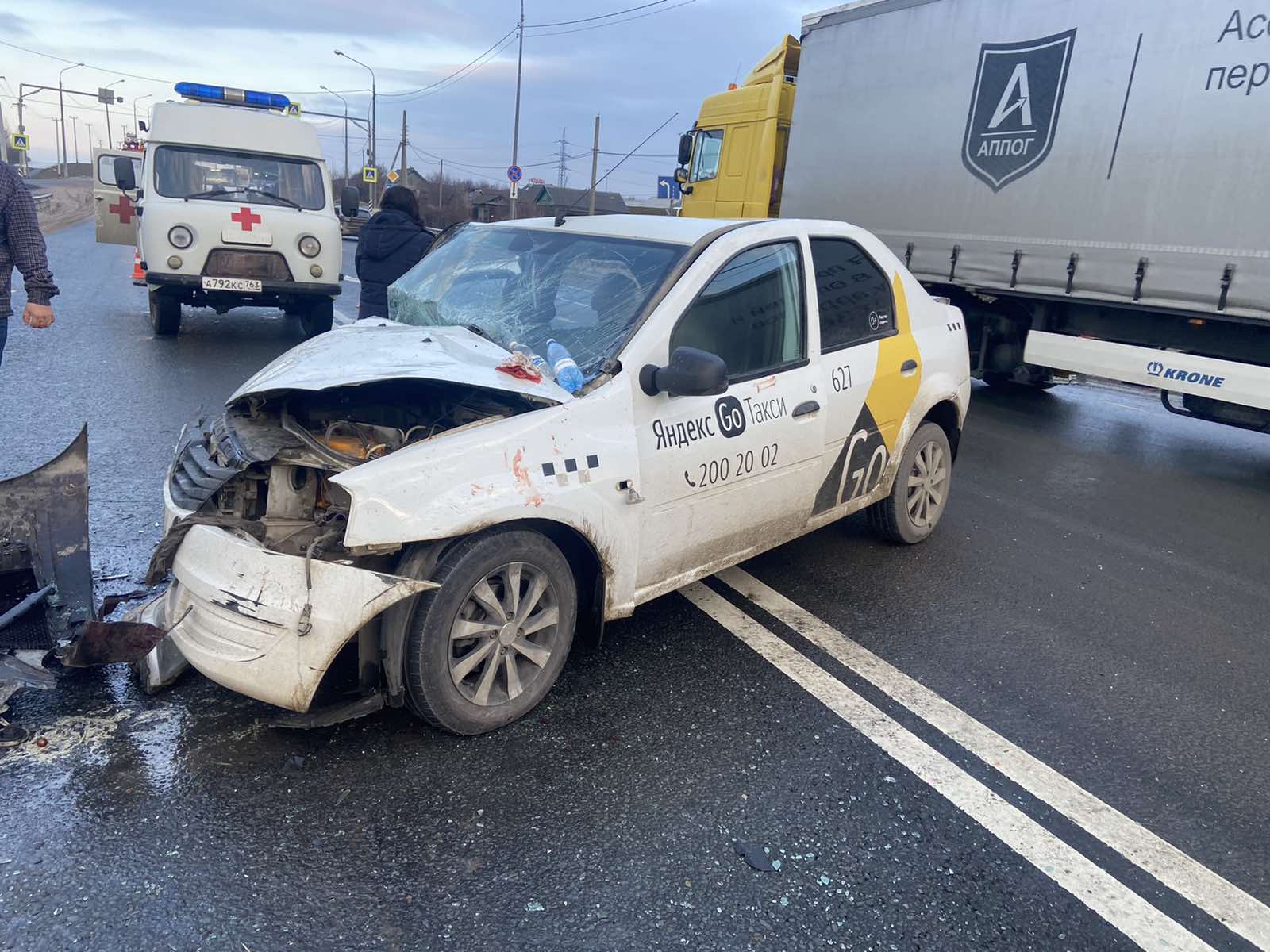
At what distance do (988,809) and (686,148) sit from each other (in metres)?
11.5

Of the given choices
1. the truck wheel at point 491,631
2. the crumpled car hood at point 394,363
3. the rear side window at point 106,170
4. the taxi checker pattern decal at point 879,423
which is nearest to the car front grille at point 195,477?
the crumpled car hood at point 394,363

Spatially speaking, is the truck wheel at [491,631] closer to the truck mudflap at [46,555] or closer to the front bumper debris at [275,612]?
the front bumper debris at [275,612]

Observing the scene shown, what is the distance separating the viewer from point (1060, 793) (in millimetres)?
2973

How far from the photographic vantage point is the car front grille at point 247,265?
9.82m

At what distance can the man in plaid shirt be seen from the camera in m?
4.84

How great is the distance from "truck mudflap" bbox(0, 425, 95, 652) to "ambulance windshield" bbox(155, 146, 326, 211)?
7740 mm

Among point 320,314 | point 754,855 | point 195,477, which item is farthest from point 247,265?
point 754,855

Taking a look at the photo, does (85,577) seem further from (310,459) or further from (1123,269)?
(1123,269)

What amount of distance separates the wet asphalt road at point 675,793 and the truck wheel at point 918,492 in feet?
0.99

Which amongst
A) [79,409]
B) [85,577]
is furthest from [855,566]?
[79,409]

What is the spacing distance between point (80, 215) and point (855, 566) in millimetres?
43292

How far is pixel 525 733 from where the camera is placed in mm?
3102

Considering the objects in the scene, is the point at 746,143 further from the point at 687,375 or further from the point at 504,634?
the point at 504,634

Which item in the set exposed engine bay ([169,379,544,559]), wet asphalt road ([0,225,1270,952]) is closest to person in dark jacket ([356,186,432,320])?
wet asphalt road ([0,225,1270,952])
